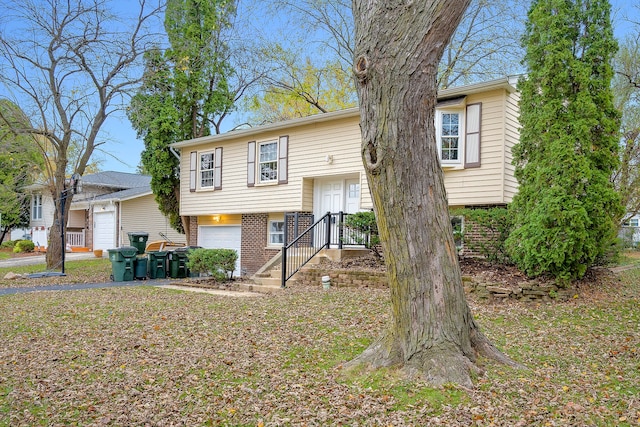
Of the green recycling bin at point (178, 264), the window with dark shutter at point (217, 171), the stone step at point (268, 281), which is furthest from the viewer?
the window with dark shutter at point (217, 171)

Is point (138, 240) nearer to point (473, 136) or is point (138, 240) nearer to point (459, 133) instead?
point (459, 133)

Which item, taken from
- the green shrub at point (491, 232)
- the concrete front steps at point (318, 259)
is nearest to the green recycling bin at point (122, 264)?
the concrete front steps at point (318, 259)

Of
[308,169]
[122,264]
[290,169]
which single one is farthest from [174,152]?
[308,169]

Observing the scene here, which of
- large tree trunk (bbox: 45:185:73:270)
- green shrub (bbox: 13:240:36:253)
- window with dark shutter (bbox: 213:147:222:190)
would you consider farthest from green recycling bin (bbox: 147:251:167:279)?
green shrub (bbox: 13:240:36:253)

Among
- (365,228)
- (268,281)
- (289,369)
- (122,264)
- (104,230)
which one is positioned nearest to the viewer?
(289,369)

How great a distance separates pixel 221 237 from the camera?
1731cm

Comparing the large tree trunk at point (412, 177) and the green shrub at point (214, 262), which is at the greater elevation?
the large tree trunk at point (412, 177)

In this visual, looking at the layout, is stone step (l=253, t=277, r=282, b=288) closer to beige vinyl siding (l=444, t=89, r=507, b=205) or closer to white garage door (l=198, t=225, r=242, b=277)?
beige vinyl siding (l=444, t=89, r=507, b=205)

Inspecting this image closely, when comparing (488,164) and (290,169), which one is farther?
(290,169)

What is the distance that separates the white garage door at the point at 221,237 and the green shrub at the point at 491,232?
8.82 meters

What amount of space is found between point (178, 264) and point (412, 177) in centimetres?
1179

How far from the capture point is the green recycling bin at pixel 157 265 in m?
14.3

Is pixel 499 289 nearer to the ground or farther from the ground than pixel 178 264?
farther from the ground

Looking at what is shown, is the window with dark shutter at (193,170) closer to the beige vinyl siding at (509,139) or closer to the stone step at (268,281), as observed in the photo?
the stone step at (268,281)
